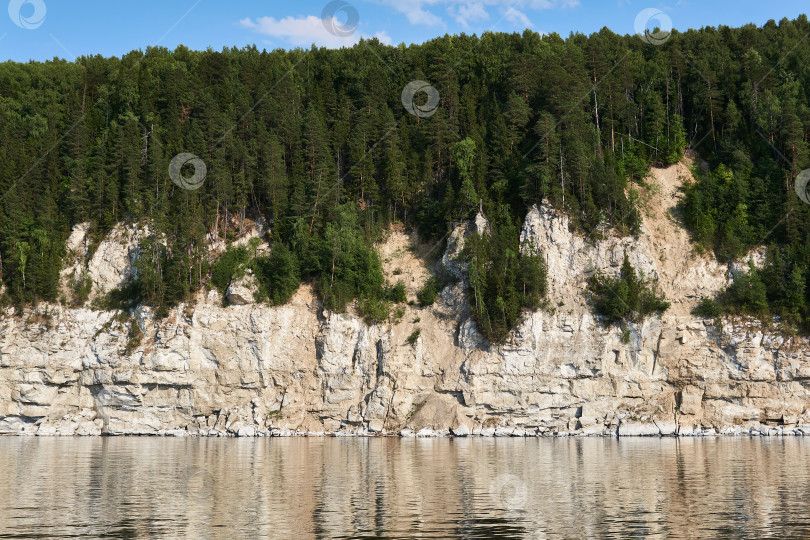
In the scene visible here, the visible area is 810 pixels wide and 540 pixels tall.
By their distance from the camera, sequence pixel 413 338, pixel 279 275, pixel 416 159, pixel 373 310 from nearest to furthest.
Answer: pixel 413 338
pixel 373 310
pixel 279 275
pixel 416 159

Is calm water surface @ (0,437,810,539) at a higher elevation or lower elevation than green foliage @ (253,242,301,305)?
lower

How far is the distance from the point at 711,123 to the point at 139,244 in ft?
173

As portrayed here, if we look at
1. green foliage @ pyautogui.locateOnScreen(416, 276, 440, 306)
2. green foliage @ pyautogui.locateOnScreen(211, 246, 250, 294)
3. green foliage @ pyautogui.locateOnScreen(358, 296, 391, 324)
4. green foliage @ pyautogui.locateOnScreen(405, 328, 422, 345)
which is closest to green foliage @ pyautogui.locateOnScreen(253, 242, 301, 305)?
green foliage @ pyautogui.locateOnScreen(211, 246, 250, 294)

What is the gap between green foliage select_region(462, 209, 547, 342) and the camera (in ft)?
206

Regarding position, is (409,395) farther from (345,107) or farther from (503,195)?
(345,107)

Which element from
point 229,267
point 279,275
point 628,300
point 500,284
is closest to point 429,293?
point 500,284

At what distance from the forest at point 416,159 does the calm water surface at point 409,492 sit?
21.7m

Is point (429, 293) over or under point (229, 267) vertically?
under

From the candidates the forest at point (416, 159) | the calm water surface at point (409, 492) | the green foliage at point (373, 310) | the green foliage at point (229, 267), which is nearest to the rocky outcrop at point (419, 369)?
the green foliage at point (373, 310)

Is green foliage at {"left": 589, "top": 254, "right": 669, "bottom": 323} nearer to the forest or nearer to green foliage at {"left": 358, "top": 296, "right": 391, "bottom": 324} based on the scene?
the forest

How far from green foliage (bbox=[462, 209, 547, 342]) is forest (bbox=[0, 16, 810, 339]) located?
18 centimetres

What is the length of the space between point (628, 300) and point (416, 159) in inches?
980

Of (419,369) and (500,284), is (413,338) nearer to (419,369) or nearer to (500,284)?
(419,369)

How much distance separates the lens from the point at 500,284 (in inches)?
2493
